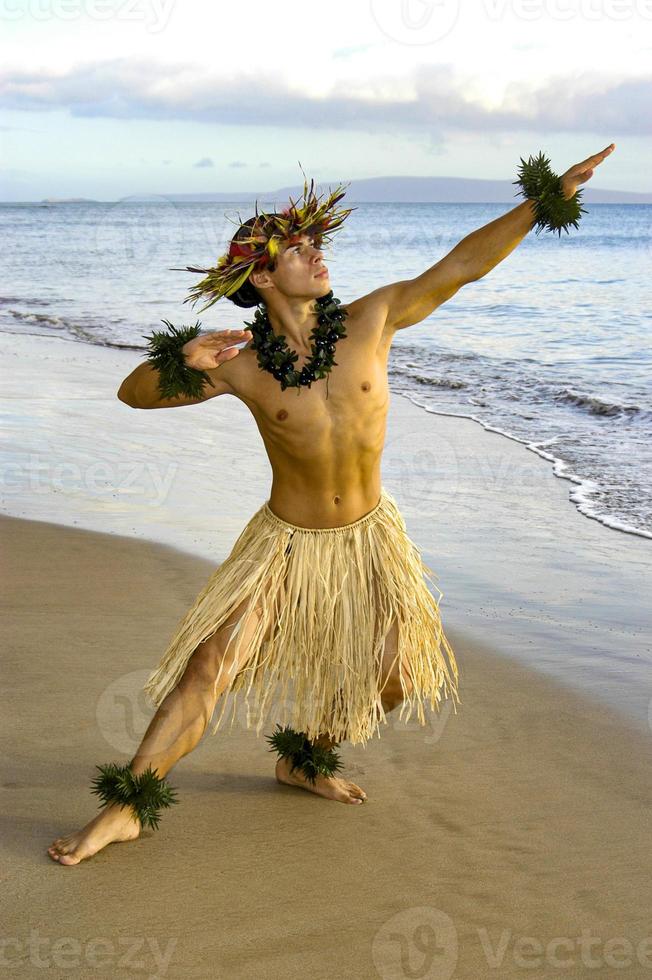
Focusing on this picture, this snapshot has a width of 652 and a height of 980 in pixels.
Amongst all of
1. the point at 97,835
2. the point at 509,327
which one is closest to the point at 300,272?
the point at 97,835

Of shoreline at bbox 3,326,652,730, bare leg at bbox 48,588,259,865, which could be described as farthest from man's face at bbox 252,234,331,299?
shoreline at bbox 3,326,652,730

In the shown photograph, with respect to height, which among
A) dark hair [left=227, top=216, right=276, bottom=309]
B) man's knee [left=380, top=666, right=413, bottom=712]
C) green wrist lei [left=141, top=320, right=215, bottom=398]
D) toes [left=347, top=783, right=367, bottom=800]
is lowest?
toes [left=347, top=783, right=367, bottom=800]

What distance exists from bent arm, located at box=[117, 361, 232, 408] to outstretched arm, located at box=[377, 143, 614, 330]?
52 centimetres

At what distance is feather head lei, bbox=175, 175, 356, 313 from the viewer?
3094 millimetres

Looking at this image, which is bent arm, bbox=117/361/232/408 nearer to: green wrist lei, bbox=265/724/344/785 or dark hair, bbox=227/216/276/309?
dark hair, bbox=227/216/276/309

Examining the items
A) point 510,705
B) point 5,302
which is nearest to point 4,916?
point 510,705

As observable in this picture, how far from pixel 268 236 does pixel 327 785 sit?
4.88ft

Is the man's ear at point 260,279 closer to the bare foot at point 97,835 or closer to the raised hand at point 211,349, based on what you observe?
the raised hand at point 211,349

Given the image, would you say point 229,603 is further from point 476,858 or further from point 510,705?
point 510,705

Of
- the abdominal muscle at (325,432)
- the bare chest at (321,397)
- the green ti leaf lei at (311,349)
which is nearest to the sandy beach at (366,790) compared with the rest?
the abdominal muscle at (325,432)

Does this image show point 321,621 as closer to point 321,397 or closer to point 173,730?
point 173,730

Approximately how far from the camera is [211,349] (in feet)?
9.78

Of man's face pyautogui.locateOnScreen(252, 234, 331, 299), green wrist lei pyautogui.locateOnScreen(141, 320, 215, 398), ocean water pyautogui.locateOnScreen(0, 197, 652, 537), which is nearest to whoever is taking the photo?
green wrist lei pyautogui.locateOnScreen(141, 320, 215, 398)

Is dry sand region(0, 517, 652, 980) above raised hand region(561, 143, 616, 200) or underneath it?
underneath
